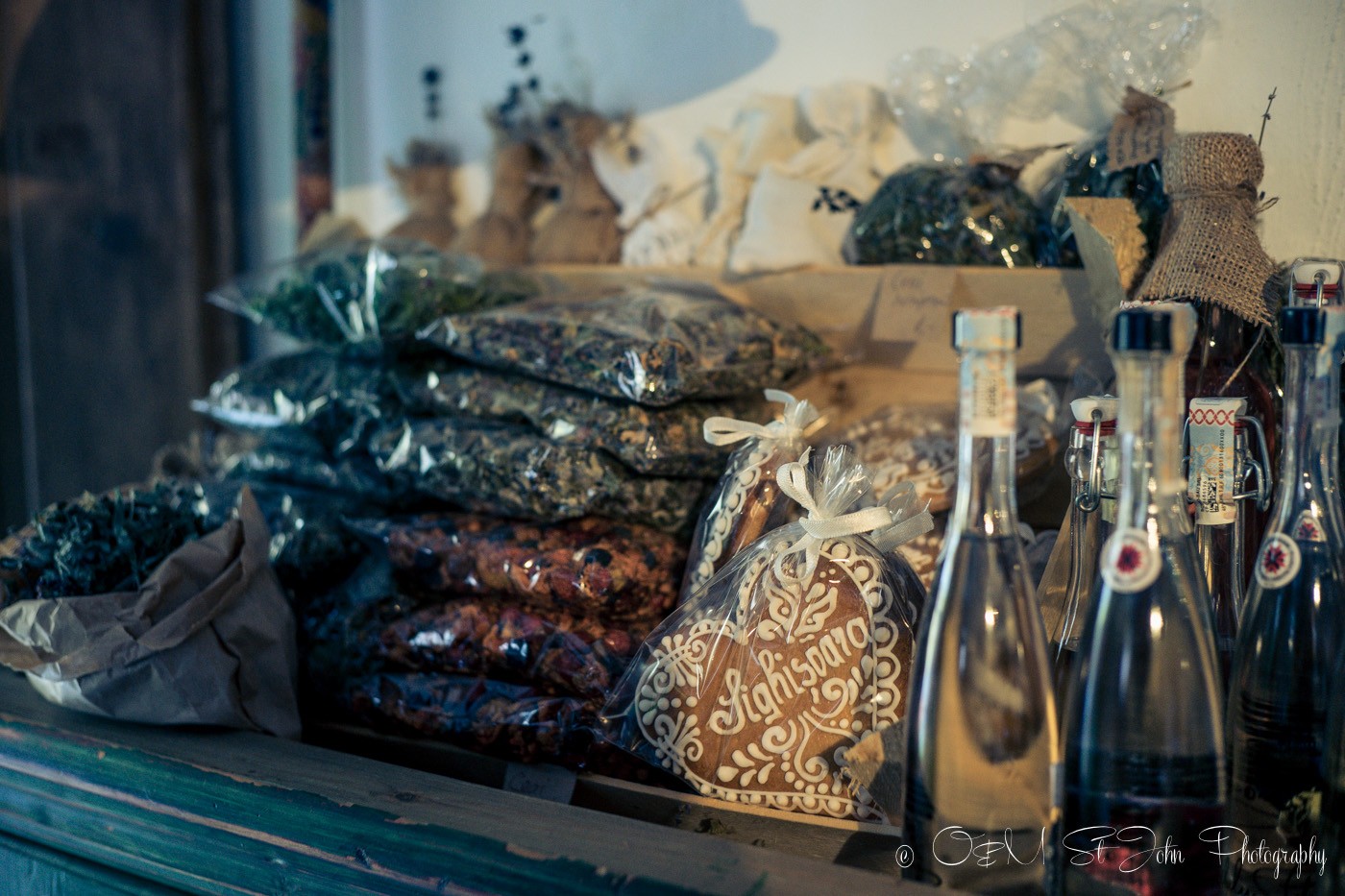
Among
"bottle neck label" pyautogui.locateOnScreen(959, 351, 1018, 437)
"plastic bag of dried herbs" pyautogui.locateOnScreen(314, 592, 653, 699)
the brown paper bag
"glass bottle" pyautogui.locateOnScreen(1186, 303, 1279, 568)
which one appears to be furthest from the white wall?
the brown paper bag

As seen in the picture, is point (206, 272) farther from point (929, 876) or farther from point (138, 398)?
point (929, 876)

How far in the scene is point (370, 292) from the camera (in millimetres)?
1260

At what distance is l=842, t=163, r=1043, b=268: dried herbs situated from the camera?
112 centimetres

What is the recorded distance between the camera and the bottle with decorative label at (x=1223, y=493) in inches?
29.6

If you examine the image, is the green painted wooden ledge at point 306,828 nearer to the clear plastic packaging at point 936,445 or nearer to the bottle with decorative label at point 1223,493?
the bottle with decorative label at point 1223,493

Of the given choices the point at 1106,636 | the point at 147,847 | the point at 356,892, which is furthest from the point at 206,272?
the point at 1106,636

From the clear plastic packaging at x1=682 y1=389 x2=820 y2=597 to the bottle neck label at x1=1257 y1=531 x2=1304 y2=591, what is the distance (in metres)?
0.42

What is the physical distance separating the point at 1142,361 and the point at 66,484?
6.05ft

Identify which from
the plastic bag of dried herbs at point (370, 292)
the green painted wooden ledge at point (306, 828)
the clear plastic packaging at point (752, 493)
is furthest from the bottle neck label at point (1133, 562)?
the plastic bag of dried herbs at point (370, 292)

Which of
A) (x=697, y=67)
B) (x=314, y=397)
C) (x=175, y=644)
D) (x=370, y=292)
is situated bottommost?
(x=175, y=644)

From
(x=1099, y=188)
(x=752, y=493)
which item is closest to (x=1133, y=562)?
(x=752, y=493)

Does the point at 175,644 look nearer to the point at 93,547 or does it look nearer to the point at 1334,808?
the point at 93,547

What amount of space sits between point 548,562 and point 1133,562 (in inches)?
22.8

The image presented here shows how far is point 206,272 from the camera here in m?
1.95
